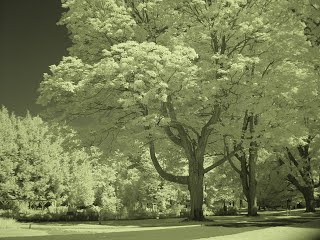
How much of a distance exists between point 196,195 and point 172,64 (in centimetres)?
789

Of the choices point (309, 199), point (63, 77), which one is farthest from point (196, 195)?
point (309, 199)

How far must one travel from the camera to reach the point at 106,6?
22.1 m

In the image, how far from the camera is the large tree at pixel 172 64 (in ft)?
62.2

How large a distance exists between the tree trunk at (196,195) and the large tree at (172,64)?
0.17ft

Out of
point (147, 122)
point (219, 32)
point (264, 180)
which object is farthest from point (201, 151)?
point (264, 180)

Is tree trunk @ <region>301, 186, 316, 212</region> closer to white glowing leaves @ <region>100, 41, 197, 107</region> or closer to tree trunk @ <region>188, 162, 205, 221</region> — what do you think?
tree trunk @ <region>188, 162, 205, 221</region>

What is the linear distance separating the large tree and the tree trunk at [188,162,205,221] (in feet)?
0.17

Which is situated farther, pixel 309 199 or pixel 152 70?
pixel 309 199

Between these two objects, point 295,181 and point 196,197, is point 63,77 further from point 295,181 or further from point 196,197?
point 295,181

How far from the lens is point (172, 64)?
59.2 ft

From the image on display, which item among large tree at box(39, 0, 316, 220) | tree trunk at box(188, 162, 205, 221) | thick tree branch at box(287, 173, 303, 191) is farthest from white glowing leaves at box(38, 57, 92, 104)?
thick tree branch at box(287, 173, 303, 191)

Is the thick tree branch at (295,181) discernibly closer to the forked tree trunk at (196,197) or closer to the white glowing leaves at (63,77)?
the forked tree trunk at (196,197)

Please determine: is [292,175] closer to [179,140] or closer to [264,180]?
[264,180]

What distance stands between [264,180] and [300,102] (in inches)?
679
